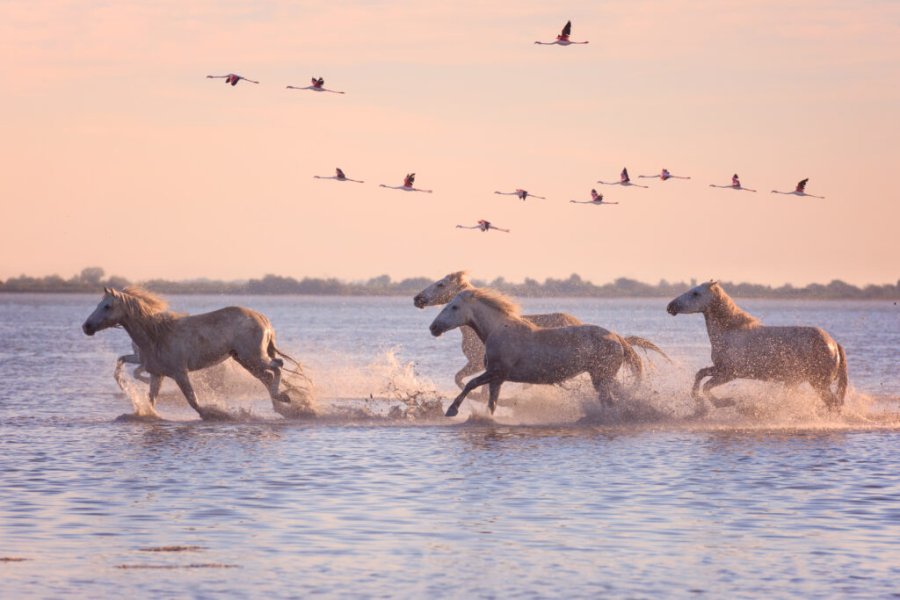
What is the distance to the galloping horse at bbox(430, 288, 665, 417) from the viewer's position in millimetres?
21516

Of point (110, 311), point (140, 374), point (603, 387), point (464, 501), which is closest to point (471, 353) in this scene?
point (603, 387)

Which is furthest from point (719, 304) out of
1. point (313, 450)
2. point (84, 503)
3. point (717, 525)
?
point (84, 503)

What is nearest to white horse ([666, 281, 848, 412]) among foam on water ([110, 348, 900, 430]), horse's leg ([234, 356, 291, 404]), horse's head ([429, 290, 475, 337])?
foam on water ([110, 348, 900, 430])

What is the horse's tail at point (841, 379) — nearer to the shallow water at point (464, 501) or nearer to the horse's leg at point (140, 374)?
the shallow water at point (464, 501)

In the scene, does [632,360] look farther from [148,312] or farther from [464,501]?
[464,501]

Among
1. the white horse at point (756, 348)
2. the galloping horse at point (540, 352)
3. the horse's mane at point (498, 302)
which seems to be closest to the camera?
the galloping horse at point (540, 352)

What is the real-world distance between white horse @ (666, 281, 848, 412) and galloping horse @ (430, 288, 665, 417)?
1.33m

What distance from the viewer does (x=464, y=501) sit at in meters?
14.8

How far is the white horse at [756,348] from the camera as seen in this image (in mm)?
22141

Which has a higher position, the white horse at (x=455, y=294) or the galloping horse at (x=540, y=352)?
the white horse at (x=455, y=294)

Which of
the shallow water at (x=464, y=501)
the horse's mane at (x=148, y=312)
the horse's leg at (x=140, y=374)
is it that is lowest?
the shallow water at (x=464, y=501)

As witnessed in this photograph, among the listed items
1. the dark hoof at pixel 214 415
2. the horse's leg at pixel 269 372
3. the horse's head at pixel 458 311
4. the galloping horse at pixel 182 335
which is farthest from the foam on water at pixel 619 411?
the horse's head at pixel 458 311

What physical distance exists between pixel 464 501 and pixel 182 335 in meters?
7.97

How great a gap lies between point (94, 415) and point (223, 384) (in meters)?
3.91
